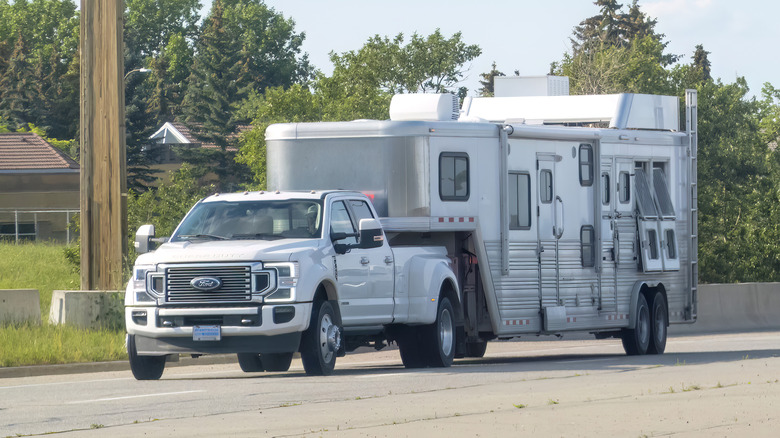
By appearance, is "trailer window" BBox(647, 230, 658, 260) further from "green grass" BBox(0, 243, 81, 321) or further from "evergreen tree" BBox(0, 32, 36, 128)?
"evergreen tree" BBox(0, 32, 36, 128)

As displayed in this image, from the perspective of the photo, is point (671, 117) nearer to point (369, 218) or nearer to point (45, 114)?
point (369, 218)

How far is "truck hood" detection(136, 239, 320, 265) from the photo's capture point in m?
15.3

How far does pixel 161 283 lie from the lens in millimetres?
15555

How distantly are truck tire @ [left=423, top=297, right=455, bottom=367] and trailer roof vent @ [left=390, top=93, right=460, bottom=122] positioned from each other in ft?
8.49

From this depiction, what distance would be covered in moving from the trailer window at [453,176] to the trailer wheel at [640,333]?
4.65 m

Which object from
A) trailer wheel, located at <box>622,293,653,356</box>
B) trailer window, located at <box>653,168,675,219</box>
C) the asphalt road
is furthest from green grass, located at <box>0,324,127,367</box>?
trailer window, located at <box>653,168,675,219</box>

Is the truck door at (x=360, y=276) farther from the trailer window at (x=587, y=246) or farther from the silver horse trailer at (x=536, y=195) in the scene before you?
the trailer window at (x=587, y=246)

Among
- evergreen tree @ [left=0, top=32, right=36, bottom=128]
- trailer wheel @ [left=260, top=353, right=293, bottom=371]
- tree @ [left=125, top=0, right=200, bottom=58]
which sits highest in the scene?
tree @ [left=125, top=0, right=200, bottom=58]

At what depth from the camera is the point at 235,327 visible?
15.2 meters

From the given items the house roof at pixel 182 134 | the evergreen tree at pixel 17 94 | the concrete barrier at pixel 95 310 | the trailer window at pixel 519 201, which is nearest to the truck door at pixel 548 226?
the trailer window at pixel 519 201

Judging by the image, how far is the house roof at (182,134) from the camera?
102375 mm

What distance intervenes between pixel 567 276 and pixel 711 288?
11.3 metres

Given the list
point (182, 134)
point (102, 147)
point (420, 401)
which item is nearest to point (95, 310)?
point (102, 147)

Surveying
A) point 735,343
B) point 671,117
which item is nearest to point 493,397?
point 671,117
